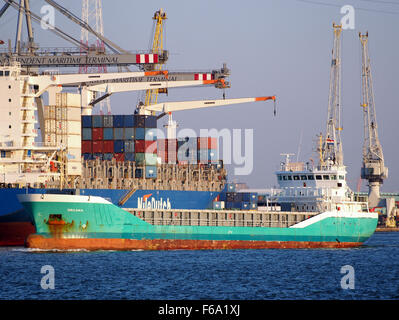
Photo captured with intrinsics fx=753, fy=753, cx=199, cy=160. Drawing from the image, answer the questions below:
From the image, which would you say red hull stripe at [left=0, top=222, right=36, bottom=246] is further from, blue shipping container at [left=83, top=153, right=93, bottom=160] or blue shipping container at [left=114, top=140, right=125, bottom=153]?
blue shipping container at [left=114, top=140, right=125, bottom=153]

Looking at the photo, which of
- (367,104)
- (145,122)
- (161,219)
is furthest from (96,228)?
(367,104)

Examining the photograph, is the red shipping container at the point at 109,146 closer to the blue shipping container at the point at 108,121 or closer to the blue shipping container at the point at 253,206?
the blue shipping container at the point at 108,121

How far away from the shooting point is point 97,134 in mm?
59812

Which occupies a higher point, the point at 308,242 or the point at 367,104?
the point at 367,104

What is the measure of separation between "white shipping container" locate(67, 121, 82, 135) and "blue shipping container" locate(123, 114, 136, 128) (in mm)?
3681

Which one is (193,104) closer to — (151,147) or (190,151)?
(190,151)

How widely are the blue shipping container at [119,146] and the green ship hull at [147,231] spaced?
1078 cm

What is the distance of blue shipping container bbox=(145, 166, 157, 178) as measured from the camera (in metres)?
58.8

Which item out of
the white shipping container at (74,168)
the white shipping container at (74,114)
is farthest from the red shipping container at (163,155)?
the white shipping container at (74,168)

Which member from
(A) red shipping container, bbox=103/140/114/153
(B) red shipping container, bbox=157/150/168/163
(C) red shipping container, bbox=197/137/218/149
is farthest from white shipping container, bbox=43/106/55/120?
(C) red shipping container, bbox=197/137/218/149

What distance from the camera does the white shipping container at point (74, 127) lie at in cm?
5728

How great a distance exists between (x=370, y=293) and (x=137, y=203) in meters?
A: 27.0
